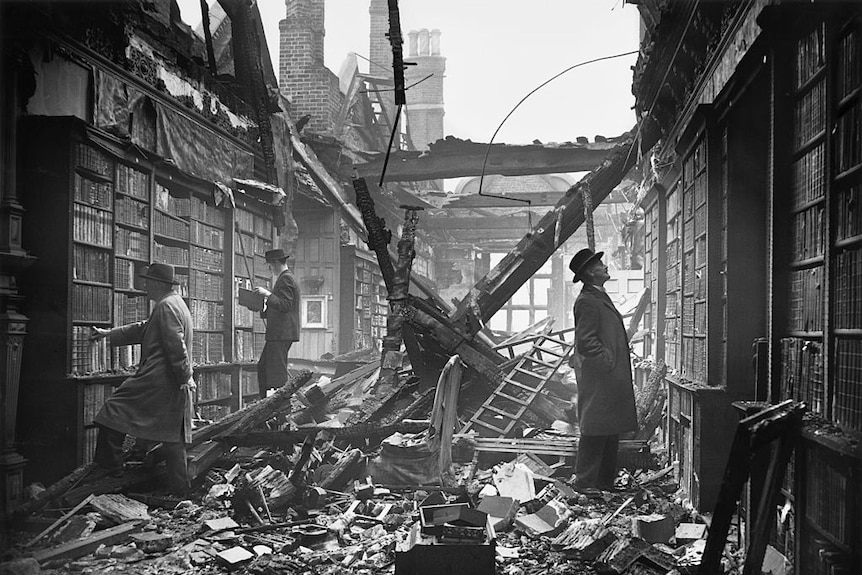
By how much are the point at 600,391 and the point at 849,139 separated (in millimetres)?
3604

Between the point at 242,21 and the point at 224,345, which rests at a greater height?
the point at 242,21

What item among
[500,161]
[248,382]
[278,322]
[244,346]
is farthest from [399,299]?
[500,161]

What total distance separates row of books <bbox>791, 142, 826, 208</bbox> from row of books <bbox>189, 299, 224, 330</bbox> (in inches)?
311

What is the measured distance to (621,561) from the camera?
4145 mm

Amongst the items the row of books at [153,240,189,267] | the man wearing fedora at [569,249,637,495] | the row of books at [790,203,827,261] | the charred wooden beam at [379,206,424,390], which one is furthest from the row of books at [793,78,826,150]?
the row of books at [153,240,189,267]

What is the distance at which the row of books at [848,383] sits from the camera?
2.96m

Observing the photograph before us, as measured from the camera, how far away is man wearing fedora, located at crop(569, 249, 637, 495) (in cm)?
624

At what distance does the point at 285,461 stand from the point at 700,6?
5822mm

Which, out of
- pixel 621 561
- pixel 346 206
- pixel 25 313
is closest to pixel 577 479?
pixel 621 561

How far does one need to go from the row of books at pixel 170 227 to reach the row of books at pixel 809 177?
710 cm

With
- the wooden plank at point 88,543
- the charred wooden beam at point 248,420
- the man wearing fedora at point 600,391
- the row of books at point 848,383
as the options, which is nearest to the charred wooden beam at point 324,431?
the charred wooden beam at point 248,420

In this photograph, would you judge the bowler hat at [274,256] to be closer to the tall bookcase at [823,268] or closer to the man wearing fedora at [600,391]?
the man wearing fedora at [600,391]

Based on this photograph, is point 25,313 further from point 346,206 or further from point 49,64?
point 346,206

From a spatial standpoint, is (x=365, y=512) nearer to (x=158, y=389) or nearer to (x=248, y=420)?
(x=158, y=389)
